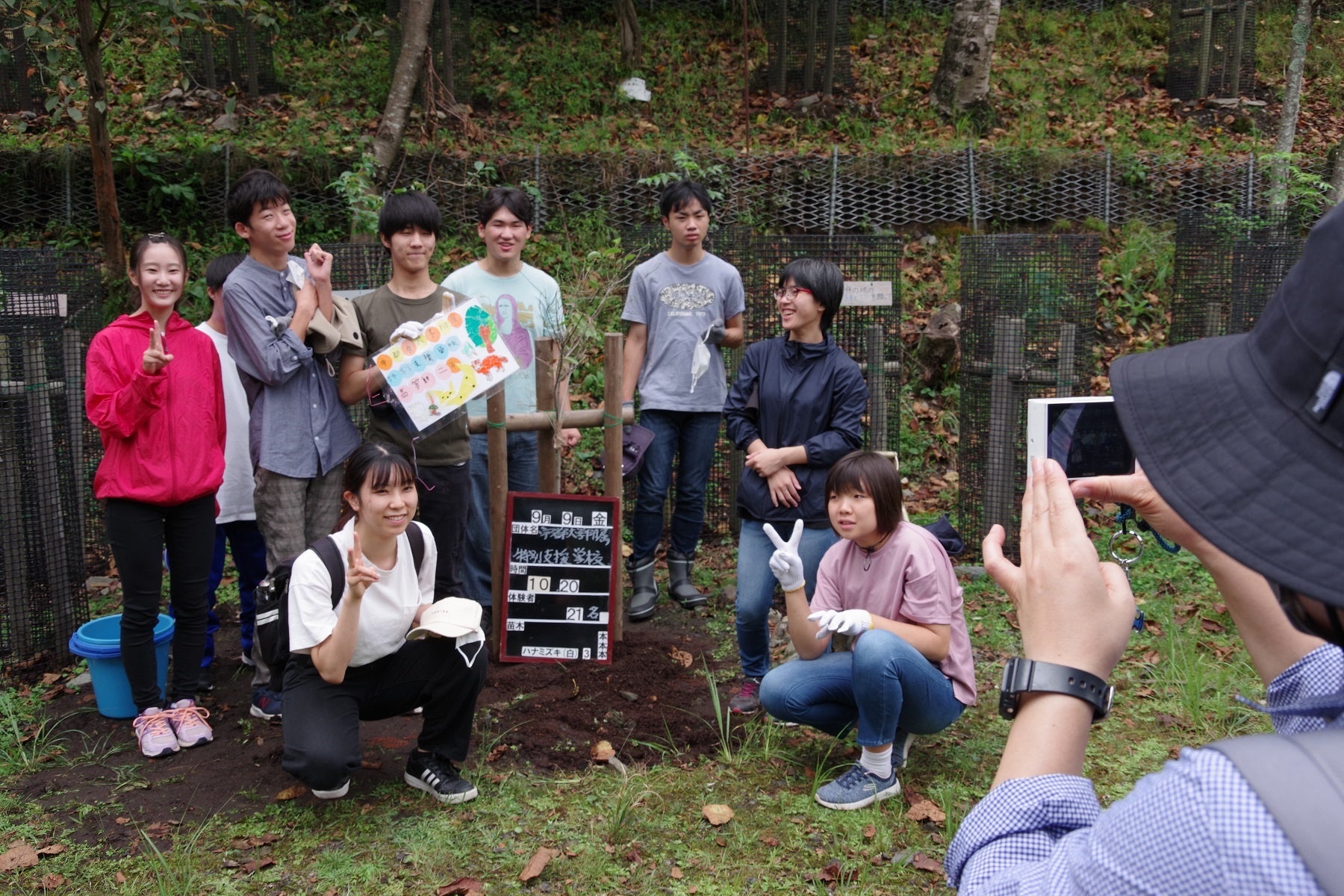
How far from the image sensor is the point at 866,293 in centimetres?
607

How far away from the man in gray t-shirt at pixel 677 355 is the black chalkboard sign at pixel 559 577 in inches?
25.3

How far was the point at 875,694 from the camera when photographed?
3619 millimetres

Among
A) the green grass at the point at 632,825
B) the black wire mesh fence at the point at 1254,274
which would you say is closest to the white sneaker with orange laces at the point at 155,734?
the green grass at the point at 632,825

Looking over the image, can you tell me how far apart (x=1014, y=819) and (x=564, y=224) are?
934cm

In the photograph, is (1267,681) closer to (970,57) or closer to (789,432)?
(789,432)

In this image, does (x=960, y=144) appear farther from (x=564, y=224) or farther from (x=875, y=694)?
(x=875, y=694)

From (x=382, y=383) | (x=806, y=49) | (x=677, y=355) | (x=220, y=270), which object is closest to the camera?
(x=382, y=383)

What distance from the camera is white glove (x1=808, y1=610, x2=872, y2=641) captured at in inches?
144

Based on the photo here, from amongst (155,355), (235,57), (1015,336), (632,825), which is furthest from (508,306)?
(235,57)

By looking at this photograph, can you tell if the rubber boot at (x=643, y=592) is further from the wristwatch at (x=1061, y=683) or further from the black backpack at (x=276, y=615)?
the wristwatch at (x=1061, y=683)

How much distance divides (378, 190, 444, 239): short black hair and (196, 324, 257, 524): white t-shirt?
0.87 metres

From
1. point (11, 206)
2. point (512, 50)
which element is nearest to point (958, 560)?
point (11, 206)

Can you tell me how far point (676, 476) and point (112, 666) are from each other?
2.86 m

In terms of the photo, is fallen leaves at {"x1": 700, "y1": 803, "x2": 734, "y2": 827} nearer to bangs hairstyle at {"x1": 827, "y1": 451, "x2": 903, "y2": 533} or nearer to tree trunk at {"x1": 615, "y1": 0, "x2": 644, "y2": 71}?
bangs hairstyle at {"x1": 827, "y1": 451, "x2": 903, "y2": 533}
